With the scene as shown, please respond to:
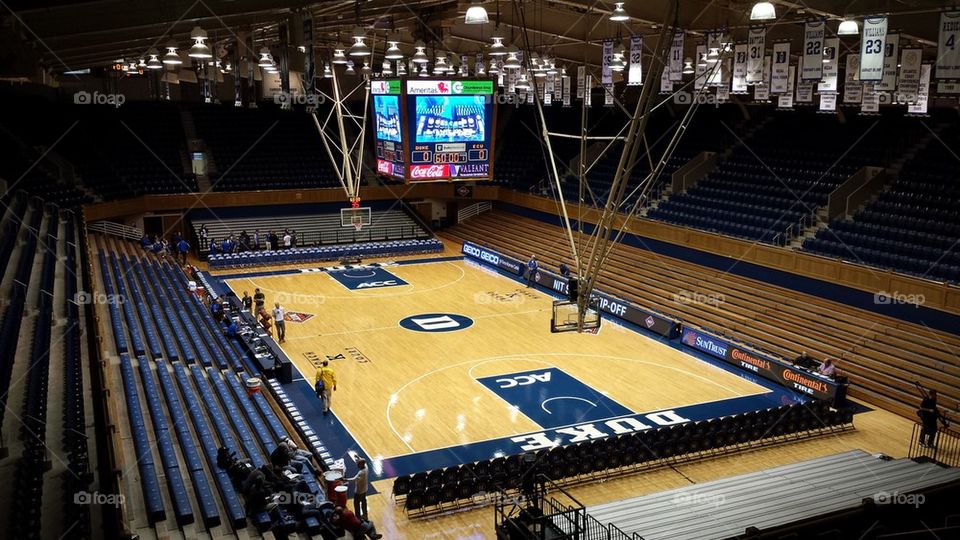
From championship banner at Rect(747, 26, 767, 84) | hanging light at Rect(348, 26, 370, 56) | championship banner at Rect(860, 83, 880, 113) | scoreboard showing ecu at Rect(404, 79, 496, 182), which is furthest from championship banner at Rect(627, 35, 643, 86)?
hanging light at Rect(348, 26, 370, 56)

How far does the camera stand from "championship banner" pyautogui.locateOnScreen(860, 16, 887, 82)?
17750 millimetres

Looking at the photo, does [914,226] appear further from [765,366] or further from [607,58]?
[607,58]

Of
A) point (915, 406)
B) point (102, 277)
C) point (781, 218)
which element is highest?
point (781, 218)

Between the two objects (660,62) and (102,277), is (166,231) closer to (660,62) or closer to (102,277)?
(102,277)

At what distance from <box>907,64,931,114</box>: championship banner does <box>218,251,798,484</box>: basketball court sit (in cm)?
904

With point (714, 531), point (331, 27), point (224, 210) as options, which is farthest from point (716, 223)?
point (224, 210)

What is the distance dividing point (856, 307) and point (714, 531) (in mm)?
14847

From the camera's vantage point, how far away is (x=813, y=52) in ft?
63.1

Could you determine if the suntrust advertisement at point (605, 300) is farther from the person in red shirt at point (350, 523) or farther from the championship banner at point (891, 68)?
the person in red shirt at point (350, 523)

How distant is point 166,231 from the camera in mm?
38844

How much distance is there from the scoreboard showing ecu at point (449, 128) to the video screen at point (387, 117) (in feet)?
1.88

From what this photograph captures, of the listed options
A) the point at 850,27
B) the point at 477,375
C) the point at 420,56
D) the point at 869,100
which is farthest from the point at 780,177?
the point at 420,56

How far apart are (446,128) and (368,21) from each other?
7.54 metres

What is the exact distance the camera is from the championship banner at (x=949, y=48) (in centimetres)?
1521
